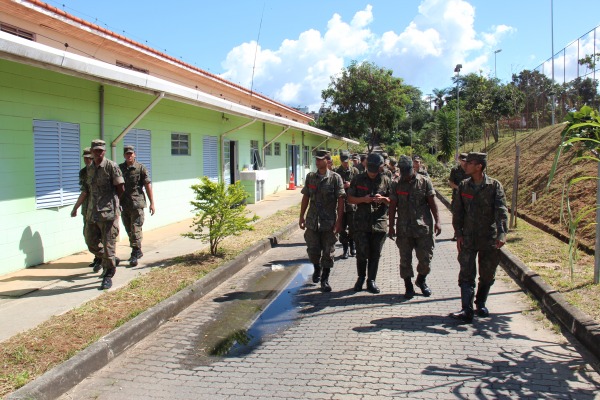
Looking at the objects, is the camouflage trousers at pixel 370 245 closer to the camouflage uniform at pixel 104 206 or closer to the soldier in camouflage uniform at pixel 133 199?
the camouflage uniform at pixel 104 206

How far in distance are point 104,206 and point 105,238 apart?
41 cm

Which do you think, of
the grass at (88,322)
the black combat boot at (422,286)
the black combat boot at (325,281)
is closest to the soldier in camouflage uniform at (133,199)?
the grass at (88,322)

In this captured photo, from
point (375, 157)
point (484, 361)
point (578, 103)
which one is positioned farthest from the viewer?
point (578, 103)

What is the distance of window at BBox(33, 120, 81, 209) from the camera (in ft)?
24.2

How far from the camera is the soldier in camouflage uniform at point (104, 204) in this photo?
5984 millimetres

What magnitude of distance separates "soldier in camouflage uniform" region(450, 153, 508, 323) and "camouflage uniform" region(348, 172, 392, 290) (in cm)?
106

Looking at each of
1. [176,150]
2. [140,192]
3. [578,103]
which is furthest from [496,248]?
[578,103]

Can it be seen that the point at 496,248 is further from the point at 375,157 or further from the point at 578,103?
the point at 578,103

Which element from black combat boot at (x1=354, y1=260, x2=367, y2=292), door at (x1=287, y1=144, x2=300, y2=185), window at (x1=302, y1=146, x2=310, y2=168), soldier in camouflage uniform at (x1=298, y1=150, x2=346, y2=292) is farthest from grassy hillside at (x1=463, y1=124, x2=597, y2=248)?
window at (x1=302, y1=146, x2=310, y2=168)

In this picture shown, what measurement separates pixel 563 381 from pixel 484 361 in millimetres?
593

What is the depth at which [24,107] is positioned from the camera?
708 centimetres

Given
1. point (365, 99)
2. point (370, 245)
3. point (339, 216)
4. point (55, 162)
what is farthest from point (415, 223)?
point (365, 99)

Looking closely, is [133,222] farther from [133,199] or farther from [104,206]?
[104,206]

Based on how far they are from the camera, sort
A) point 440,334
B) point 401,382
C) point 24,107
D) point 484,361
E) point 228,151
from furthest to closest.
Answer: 1. point 228,151
2. point 24,107
3. point 440,334
4. point 484,361
5. point 401,382
